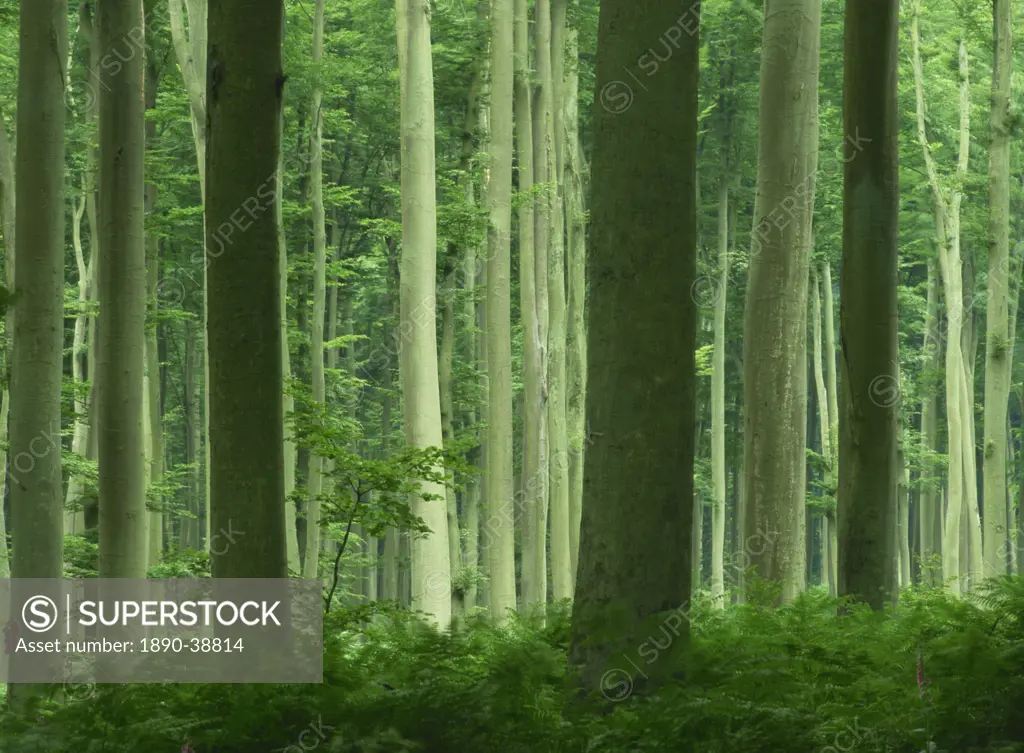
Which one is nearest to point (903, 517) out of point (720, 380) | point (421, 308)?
point (720, 380)

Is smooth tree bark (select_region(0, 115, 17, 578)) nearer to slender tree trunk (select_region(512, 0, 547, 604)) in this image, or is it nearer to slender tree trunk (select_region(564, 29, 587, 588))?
slender tree trunk (select_region(512, 0, 547, 604))

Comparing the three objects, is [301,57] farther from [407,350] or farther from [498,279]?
[407,350]

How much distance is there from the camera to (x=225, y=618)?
6.03m

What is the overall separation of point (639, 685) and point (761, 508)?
14.0ft

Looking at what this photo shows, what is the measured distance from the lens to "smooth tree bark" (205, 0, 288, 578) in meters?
5.76

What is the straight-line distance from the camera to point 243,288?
5754 millimetres

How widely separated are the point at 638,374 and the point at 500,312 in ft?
41.1

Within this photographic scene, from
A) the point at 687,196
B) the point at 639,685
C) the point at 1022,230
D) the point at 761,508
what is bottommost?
the point at 639,685

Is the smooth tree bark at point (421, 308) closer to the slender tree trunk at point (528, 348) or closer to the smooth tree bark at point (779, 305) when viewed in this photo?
the smooth tree bark at point (779, 305)

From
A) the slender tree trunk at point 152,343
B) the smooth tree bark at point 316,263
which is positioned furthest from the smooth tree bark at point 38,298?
the smooth tree bark at point 316,263

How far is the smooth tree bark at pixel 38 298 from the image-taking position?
8918 millimetres

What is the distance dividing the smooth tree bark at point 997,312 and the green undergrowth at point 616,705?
13736mm

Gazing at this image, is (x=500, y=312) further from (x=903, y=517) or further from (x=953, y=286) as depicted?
(x=903, y=517)

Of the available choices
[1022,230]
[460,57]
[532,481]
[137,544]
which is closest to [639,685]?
[137,544]
